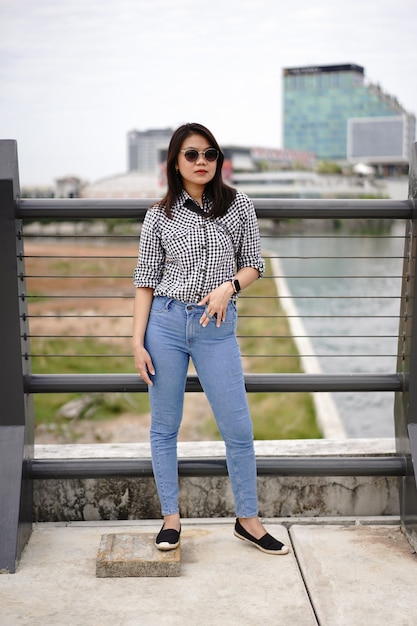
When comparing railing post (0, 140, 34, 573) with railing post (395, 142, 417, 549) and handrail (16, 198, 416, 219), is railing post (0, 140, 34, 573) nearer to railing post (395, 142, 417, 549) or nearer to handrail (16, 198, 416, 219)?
handrail (16, 198, 416, 219)

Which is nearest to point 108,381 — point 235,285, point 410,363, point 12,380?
point 12,380

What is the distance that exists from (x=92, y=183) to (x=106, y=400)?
100 metres

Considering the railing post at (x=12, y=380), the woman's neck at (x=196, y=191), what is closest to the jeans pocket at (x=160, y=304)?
the woman's neck at (x=196, y=191)

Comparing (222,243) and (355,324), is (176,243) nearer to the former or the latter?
(222,243)

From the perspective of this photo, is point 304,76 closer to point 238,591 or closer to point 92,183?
point 92,183

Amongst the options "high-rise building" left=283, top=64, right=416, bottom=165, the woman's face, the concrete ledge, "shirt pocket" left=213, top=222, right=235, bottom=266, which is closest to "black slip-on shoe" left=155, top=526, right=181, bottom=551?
the concrete ledge

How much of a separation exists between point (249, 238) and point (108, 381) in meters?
0.92

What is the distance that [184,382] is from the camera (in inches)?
126

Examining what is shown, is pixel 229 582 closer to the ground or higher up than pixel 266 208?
closer to the ground

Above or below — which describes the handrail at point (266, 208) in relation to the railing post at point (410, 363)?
above

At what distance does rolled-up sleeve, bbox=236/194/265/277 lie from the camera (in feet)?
10.2

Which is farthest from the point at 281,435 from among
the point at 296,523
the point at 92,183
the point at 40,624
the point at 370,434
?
the point at 92,183

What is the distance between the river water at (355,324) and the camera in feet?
12.9

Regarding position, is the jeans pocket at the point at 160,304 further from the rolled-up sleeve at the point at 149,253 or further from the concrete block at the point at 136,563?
the concrete block at the point at 136,563
